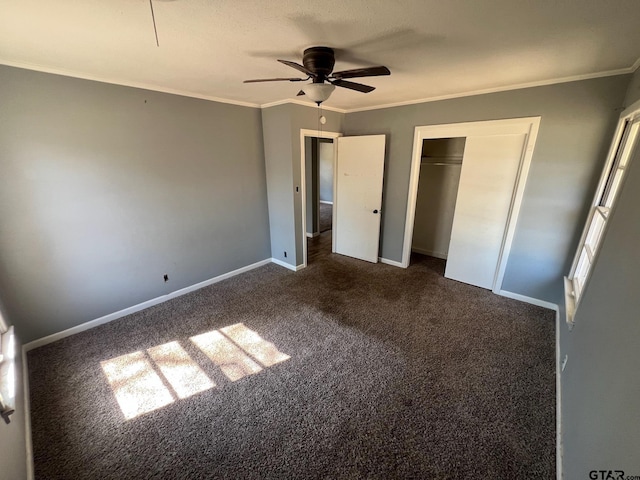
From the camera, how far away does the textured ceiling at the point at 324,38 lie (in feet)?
4.14

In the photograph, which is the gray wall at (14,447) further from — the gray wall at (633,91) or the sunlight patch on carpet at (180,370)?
the gray wall at (633,91)

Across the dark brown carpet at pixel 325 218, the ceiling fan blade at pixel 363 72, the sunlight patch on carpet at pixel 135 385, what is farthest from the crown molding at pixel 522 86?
the sunlight patch on carpet at pixel 135 385

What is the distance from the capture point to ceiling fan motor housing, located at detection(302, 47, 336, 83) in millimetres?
1700

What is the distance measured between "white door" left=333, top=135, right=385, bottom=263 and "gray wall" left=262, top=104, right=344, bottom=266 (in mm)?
539

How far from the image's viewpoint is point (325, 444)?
5.06 ft

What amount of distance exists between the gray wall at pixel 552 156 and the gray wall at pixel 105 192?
8.91 feet

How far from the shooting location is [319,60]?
1720 mm

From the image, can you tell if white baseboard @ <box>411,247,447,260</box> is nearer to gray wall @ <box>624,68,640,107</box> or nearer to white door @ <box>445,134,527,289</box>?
white door @ <box>445,134,527,289</box>

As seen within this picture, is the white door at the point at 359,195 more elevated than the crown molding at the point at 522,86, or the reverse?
the crown molding at the point at 522,86

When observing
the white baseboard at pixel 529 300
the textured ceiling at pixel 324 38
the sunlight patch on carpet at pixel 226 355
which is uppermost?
the textured ceiling at pixel 324 38

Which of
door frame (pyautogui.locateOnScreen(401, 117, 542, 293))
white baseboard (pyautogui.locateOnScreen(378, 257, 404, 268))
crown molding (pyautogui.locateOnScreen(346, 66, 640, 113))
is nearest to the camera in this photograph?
crown molding (pyautogui.locateOnScreen(346, 66, 640, 113))

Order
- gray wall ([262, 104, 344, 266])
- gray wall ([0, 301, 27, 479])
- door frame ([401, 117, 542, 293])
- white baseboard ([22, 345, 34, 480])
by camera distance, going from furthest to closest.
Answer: gray wall ([262, 104, 344, 266]), door frame ([401, 117, 542, 293]), white baseboard ([22, 345, 34, 480]), gray wall ([0, 301, 27, 479])

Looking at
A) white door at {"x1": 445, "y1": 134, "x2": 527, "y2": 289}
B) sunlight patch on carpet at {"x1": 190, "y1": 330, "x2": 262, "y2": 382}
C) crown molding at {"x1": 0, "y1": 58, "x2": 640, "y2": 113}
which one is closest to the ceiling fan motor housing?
crown molding at {"x1": 0, "y1": 58, "x2": 640, "y2": 113}

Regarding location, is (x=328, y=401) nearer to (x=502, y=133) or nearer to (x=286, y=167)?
(x=286, y=167)
